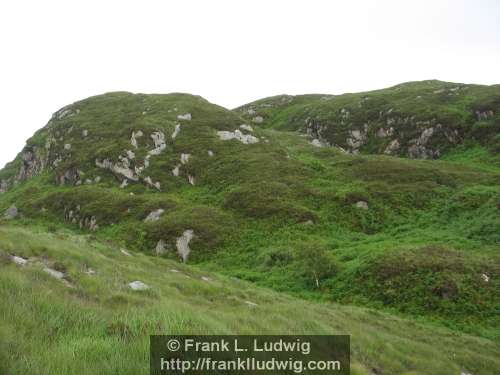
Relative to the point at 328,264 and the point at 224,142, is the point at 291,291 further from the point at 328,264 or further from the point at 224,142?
the point at 224,142

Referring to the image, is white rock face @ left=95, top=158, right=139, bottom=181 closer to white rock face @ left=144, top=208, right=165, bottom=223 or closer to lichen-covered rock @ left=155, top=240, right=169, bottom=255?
white rock face @ left=144, top=208, right=165, bottom=223

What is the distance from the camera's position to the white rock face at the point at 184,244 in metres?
35.1

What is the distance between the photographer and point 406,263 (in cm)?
2448

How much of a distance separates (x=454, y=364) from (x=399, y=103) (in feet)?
310

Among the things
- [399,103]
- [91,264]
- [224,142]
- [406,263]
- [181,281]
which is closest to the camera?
[91,264]

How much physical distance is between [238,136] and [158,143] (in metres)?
14.6

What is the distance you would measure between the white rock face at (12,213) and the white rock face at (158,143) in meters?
21.6

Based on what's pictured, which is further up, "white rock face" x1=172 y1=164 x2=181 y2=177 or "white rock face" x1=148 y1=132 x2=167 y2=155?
"white rock face" x1=148 y1=132 x2=167 y2=155

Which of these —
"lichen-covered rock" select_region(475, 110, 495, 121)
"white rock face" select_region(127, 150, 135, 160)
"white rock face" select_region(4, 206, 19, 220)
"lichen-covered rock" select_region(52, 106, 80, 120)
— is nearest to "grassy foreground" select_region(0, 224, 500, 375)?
"white rock face" select_region(4, 206, 19, 220)

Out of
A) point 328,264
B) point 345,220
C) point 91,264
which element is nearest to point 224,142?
point 345,220

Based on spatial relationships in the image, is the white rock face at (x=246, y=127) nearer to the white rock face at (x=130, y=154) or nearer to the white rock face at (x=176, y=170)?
the white rock face at (x=176, y=170)

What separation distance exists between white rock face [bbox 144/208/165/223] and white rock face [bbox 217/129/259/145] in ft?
82.4

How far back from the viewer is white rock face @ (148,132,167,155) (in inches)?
2341

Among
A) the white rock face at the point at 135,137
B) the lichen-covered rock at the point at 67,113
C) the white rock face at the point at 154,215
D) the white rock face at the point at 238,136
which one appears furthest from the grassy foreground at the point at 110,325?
the lichen-covered rock at the point at 67,113
